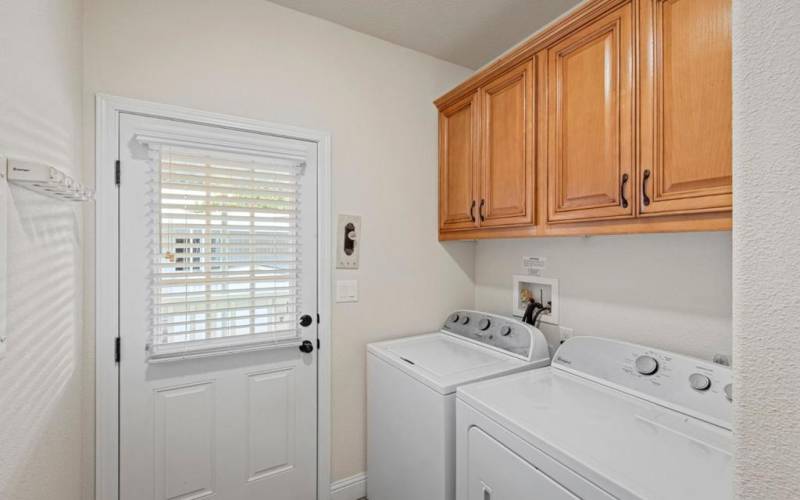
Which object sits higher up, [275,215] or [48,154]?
[48,154]

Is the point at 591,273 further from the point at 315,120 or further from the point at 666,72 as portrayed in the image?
the point at 315,120

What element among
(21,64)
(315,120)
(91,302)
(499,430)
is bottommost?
(499,430)

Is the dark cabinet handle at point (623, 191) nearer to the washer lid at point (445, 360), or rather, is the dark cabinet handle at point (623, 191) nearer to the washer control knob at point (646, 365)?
the washer control knob at point (646, 365)

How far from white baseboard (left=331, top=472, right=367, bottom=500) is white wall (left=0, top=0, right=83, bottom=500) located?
1142mm

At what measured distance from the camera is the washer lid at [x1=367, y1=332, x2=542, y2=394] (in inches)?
58.0

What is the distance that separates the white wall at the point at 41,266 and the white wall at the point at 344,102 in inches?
8.6

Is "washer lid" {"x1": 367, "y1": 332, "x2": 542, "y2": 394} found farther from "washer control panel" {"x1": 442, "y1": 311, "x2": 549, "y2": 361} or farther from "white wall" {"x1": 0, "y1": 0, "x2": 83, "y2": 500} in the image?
"white wall" {"x1": 0, "y1": 0, "x2": 83, "y2": 500}

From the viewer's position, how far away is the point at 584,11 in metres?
1.40

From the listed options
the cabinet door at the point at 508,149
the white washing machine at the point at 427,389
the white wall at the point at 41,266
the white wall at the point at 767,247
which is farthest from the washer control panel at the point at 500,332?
the white wall at the point at 41,266

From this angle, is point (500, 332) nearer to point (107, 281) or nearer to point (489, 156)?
point (489, 156)

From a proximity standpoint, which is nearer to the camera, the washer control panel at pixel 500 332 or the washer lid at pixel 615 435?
the washer lid at pixel 615 435

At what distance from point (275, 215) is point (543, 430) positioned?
1.50m

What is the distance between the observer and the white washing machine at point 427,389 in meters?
1.39

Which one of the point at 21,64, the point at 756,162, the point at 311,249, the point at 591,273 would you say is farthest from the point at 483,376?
the point at 21,64
